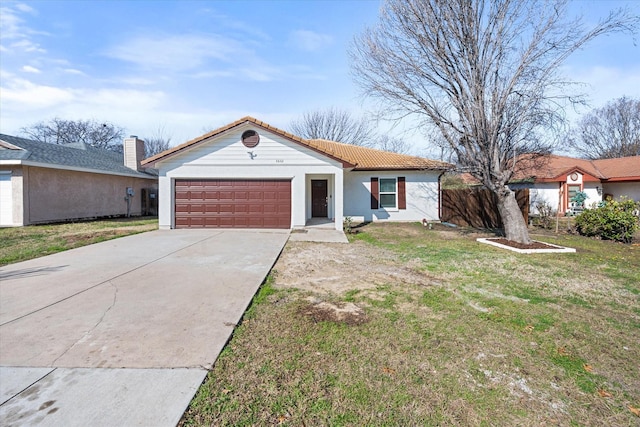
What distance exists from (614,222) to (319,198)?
462 inches

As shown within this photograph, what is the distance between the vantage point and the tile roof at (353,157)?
1246cm

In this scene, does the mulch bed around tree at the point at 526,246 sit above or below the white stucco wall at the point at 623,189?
below

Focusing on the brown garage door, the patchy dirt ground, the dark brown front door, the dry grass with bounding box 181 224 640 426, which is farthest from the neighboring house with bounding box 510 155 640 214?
the dry grass with bounding box 181 224 640 426

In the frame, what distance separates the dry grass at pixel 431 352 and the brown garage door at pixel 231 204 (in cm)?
689

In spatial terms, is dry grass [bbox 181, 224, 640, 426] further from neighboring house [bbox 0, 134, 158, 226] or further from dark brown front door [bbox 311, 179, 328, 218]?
neighboring house [bbox 0, 134, 158, 226]

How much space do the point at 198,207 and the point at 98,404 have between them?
11.2 m

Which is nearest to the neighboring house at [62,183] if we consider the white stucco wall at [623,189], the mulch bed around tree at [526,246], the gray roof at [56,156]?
the gray roof at [56,156]

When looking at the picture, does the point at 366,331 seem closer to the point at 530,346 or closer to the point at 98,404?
the point at 530,346

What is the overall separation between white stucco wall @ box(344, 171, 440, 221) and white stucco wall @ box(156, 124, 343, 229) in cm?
315

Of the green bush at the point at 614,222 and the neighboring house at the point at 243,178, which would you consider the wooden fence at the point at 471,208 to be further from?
the neighboring house at the point at 243,178

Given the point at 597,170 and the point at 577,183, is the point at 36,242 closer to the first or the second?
the point at 577,183

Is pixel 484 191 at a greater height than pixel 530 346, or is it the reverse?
pixel 484 191

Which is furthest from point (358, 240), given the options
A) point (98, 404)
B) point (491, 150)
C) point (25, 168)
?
point (25, 168)

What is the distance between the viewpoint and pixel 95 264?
258 inches
